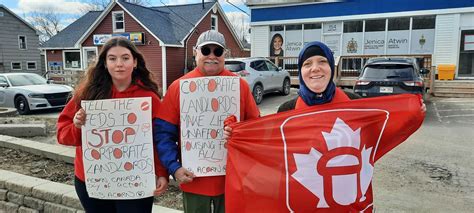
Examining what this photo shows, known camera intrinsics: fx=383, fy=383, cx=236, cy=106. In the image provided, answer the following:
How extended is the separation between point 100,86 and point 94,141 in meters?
0.39

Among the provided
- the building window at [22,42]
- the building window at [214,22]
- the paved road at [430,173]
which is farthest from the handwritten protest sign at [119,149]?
the building window at [22,42]

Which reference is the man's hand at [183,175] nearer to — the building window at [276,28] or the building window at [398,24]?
the building window at [398,24]

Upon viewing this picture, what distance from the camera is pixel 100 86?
2707 millimetres

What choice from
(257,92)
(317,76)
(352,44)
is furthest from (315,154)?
(352,44)

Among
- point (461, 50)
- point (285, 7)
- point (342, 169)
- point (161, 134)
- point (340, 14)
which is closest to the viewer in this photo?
point (342, 169)

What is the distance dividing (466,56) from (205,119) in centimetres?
1833

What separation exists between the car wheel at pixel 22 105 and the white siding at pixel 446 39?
56.1 feet

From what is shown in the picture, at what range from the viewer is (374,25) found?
62.5ft

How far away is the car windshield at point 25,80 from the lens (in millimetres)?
14195

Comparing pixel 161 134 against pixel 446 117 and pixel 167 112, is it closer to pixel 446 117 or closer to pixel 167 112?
pixel 167 112

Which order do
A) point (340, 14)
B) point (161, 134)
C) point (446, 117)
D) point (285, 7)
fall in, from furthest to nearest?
point (285, 7)
point (340, 14)
point (446, 117)
point (161, 134)

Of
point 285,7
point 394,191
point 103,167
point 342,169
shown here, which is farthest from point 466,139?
point 285,7

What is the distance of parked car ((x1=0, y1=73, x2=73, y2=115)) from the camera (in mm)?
13152

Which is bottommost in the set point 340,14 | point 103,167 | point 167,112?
point 103,167
